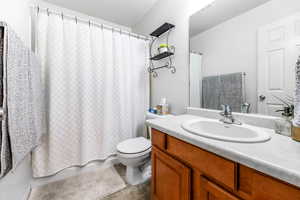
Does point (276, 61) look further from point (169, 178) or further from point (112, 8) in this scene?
point (112, 8)

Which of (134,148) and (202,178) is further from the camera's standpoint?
(134,148)

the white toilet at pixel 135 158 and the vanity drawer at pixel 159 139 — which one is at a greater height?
the vanity drawer at pixel 159 139

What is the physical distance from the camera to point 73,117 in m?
1.44

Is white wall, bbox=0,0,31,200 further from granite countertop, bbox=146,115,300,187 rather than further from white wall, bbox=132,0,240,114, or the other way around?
white wall, bbox=132,0,240,114

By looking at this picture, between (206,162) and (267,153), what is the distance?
0.82ft

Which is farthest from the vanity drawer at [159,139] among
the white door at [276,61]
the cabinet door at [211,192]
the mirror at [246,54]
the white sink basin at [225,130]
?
the white door at [276,61]

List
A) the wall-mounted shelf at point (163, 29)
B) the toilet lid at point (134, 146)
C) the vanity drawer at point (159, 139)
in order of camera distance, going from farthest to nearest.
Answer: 1. the wall-mounted shelf at point (163, 29)
2. the toilet lid at point (134, 146)
3. the vanity drawer at point (159, 139)

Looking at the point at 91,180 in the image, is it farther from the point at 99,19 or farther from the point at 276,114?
the point at 99,19

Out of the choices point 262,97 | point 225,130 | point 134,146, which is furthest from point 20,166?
point 262,97

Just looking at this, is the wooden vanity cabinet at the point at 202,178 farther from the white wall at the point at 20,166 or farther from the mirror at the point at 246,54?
the white wall at the point at 20,166

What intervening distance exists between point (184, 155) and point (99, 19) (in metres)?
2.57

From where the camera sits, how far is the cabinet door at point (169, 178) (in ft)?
2.43

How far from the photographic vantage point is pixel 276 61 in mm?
812

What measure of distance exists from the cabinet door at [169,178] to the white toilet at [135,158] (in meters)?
0.32
